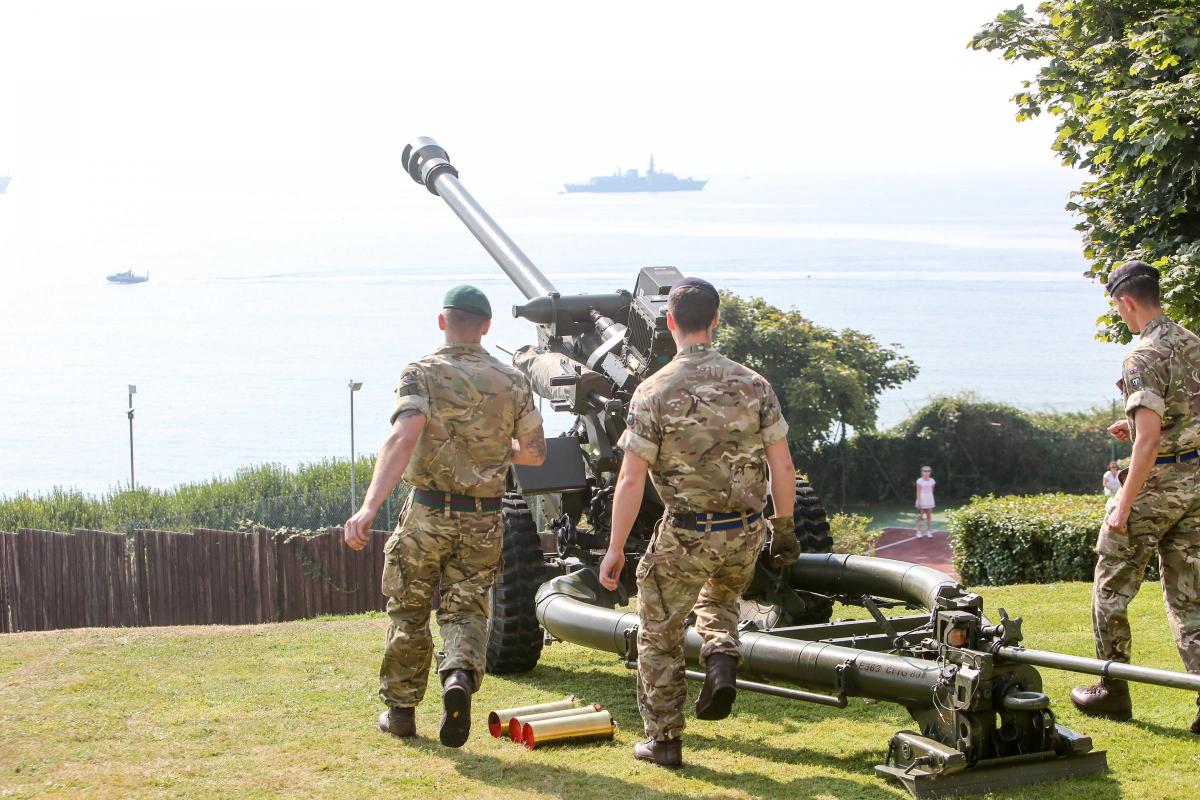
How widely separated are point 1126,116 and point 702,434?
6814mm

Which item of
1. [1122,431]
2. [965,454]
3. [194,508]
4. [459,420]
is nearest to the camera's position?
[459,420]

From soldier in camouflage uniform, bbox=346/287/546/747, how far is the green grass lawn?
0.39m

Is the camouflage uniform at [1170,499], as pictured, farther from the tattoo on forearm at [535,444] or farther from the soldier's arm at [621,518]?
the tattoo on forearm at [535,444]

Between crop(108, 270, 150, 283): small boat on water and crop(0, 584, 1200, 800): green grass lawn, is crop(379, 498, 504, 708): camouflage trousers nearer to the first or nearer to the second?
crop(0, 584, 1200, 800): green grass lawn

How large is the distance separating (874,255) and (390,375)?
71.1 metres

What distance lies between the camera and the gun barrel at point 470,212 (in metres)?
10.8

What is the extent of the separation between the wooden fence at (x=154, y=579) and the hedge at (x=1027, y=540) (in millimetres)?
6939

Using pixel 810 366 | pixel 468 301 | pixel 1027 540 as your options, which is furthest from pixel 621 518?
pixel 810 366

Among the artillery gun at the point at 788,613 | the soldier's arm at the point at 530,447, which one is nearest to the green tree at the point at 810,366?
the artillery gun at the point at 788,613

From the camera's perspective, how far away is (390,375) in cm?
7225

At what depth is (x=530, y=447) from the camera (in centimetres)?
661

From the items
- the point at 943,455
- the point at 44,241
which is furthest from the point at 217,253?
the point at 943,455

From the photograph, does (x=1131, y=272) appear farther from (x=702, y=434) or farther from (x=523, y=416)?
(x=523, y=416)

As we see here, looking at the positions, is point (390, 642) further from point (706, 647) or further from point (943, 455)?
point (943, 455)
